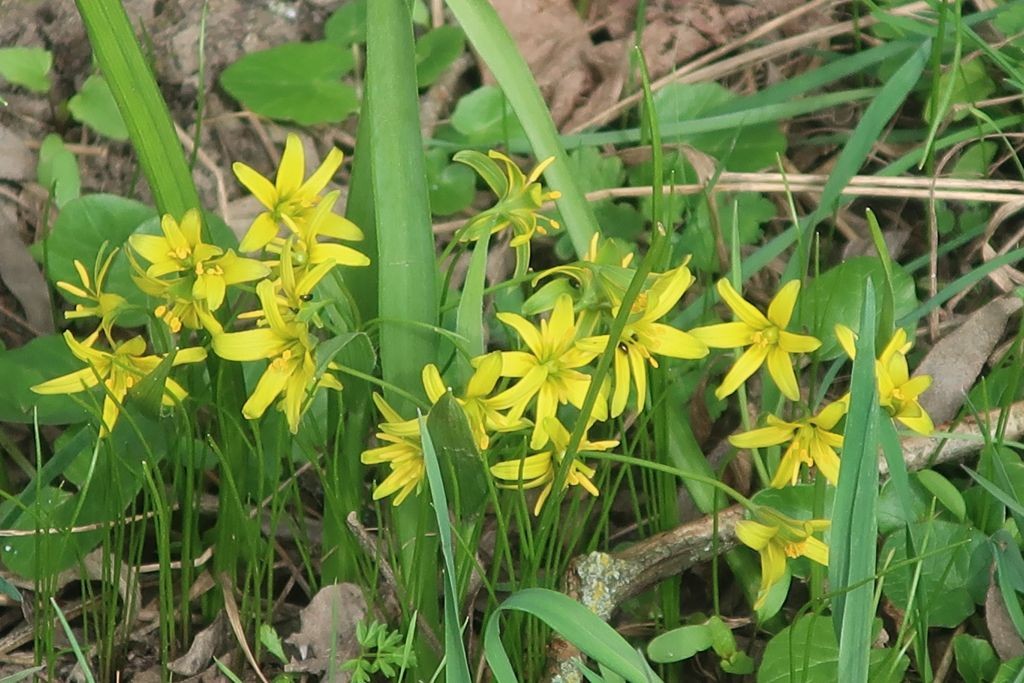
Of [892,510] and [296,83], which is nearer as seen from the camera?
[892,510]

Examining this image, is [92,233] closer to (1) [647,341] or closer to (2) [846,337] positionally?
(1) [647,341]

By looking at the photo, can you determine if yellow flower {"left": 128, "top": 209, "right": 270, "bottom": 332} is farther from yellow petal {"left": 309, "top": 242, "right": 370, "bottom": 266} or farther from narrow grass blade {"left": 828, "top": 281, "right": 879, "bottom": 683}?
narrow grass blade {"left": 828, "top": 281, "right": 879, "bottom": 683}

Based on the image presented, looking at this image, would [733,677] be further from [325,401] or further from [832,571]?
[325,401]

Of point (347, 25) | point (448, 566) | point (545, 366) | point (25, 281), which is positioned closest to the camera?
point (448, 566)

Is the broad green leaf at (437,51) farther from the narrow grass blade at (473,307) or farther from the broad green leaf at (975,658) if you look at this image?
the broad green leaf at (975,658)

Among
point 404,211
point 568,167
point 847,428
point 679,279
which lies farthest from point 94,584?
point 847,428

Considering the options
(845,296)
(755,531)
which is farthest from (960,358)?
(755,531)
